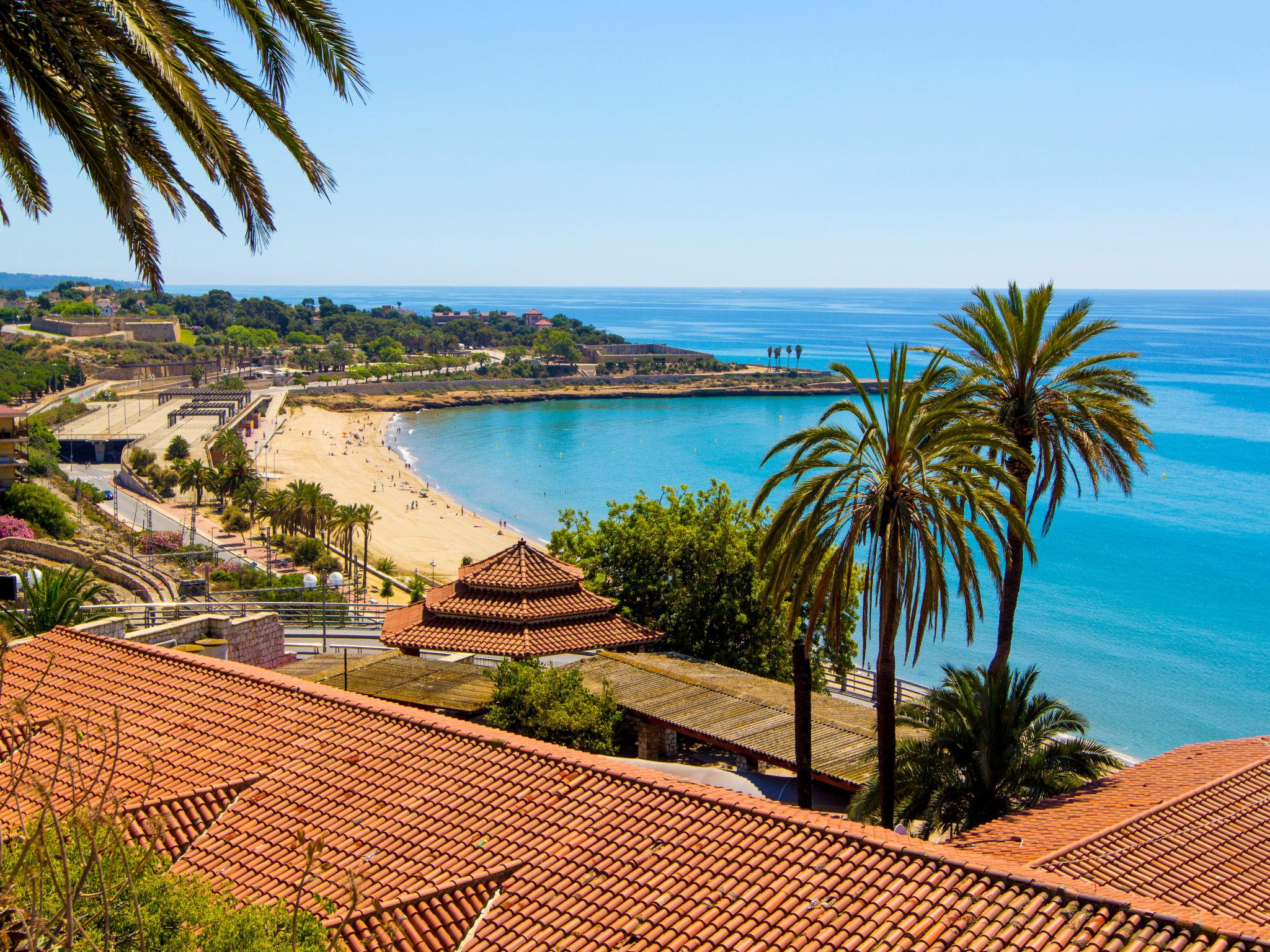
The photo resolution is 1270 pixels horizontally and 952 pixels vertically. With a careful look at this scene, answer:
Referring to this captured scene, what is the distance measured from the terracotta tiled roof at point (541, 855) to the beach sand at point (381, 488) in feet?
162

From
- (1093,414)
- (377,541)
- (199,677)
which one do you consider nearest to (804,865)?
(199,677)

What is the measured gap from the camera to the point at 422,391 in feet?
536

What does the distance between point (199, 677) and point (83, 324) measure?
7887 inches

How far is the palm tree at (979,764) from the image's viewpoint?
14.0m

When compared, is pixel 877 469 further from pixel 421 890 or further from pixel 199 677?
pixel 199 677

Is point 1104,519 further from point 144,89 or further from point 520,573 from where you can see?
point 144,89

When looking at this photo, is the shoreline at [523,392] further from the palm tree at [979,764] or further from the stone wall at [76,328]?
the palm tree at [979,764]

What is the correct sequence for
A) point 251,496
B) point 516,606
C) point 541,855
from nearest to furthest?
1. point 541,855
2. point 516,606
3. point 251,496

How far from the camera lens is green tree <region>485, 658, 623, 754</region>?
54.1 feet

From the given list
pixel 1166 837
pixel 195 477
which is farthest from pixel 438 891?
pixel 195 477

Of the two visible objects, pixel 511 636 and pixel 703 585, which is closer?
pixel 511 636

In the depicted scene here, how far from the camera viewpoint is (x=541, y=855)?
9.54 m

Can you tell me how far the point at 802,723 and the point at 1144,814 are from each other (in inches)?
167

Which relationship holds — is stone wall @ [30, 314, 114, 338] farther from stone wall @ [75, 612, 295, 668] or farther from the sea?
stone wall @ [75, 612, 295, 668]
